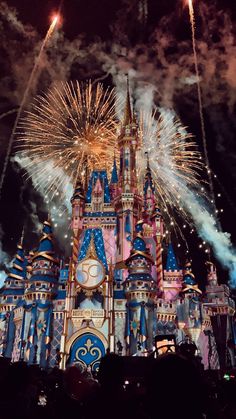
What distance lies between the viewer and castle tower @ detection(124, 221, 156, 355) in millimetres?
33094

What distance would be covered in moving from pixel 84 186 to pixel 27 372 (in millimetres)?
44899

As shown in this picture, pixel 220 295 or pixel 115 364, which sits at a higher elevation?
pixel 220 295

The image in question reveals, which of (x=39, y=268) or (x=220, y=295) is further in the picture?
(x=220, y=295)

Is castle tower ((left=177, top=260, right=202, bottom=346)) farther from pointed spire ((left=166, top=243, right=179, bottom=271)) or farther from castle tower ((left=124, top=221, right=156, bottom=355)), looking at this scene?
pointed spire ((left=166, top=243, right=179, bottom=271))

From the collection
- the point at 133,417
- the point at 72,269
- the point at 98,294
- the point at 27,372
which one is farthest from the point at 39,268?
the point at 133,417

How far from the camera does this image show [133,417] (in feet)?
11.7

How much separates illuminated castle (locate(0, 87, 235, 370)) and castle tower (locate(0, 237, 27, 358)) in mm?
109

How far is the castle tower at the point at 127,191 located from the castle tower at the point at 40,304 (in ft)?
27.1

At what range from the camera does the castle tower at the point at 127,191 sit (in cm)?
4225

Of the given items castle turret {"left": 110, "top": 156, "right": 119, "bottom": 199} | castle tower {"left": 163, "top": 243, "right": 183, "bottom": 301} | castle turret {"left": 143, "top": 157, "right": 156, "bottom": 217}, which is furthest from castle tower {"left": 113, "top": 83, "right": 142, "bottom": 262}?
castle tower {"left": 163, "top": 243, "right": 183, "bottom": 301}

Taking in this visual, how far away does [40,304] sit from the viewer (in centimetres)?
3559

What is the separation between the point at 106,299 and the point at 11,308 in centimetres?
1186

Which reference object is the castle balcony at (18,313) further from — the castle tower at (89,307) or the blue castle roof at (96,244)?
the blue castle roof at (96,244)

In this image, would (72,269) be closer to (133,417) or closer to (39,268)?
(39,268)
